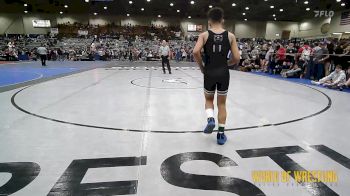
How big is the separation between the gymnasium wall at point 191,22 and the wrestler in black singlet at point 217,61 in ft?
116

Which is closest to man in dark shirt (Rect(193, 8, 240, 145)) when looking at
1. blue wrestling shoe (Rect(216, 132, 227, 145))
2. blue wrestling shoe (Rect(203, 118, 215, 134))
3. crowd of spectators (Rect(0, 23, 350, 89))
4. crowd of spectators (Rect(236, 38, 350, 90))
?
blue wrestling shoe (Rect(216, 132, 227, 145))

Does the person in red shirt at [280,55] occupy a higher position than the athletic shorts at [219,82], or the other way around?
the person in red shirt at [280,55]

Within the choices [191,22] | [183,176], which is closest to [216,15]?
[183,176]

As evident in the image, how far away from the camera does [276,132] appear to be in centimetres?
349

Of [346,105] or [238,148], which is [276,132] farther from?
[346,105]

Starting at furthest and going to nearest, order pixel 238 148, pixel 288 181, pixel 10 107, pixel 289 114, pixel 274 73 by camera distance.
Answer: pixel 274 73
pixel 10 107
pixel 289 114
pixel 238 148
pixel 288 181

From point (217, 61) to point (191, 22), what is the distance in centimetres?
3772

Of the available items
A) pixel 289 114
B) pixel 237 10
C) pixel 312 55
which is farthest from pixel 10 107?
pixel 237 10

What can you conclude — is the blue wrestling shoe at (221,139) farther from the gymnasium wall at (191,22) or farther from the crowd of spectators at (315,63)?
the gymnasium wall at (191,22)

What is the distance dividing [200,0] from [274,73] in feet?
51.4

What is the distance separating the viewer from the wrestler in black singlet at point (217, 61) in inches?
117

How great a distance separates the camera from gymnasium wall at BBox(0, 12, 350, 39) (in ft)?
116

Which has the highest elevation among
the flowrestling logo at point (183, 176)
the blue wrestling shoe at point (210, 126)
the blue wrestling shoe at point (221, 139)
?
the blue wrestling shoe at point (210, 126)

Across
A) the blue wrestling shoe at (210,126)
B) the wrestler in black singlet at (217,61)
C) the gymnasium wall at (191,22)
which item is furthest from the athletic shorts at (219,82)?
the gymnasium wall at (191,22)
